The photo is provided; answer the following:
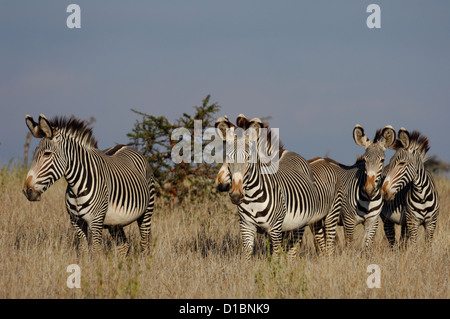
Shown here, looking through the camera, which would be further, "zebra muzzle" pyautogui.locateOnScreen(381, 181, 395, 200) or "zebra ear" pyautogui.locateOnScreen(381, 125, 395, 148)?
"zebra ear" pyautogui.locateOnScreen(381, 125, 395, 148)

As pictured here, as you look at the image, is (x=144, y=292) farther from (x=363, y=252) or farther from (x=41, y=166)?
(x=363, y=252)

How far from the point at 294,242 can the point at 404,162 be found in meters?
2.34

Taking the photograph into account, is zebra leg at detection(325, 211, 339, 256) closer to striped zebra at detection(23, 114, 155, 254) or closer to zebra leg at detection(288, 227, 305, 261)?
zebra leg at detection(288, 227, 305, 261)

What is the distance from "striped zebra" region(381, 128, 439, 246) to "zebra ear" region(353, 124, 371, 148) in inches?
19.1

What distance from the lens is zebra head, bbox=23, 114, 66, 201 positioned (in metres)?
7.63

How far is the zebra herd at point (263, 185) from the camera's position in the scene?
773cm

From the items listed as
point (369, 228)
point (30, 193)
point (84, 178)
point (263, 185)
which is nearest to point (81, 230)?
point (84, 178)

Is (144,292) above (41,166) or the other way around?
the other way around

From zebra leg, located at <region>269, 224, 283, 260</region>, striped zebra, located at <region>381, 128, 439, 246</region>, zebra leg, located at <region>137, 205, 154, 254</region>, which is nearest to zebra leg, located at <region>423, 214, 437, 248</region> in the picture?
striped zebra, located at <region>381, 128, 439, 246</region>

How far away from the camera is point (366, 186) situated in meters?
9.11

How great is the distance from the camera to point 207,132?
1359 cm

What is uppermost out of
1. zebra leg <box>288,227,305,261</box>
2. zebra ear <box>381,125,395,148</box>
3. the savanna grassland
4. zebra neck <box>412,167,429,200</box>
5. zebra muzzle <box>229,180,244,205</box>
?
zebra ear <box>381,125,395,148</box>
